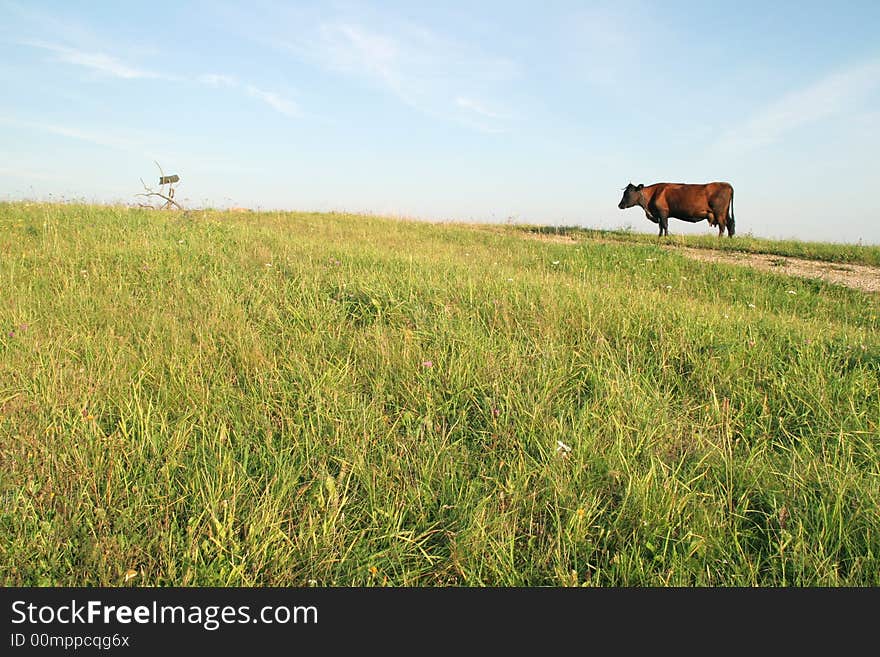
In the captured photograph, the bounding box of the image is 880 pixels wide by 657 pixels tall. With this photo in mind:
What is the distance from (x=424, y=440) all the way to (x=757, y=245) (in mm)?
12390

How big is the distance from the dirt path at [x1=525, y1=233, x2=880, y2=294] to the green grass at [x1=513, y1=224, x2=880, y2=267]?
1.42ft

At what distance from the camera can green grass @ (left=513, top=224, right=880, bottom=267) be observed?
10.6 m

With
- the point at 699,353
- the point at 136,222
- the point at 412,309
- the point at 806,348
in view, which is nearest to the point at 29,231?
the point at 136,222

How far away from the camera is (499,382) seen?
291 centimetres

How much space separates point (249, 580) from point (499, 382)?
5.35 ft

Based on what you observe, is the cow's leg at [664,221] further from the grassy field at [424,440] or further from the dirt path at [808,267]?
the grassy field at [424,440]

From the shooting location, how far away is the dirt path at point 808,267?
8.26 meters

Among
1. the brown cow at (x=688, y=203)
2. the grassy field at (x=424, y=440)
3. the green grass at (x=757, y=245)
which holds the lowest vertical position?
the grassy field at (x=424, y=440)

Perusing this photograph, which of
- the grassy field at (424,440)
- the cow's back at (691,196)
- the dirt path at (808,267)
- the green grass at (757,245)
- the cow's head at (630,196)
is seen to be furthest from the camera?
the cow's head at (630,196)

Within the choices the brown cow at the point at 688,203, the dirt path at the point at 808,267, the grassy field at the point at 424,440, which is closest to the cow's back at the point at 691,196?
the brown cow at the point at 688,203

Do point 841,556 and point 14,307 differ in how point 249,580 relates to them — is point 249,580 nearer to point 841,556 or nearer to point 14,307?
point 841,556

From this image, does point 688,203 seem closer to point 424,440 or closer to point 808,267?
point 808,267

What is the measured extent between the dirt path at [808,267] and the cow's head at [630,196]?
513 centimetres

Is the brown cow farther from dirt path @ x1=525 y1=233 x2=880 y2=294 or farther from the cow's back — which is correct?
dirt path @ x1=525 y1=233 x2=880 y2=294
